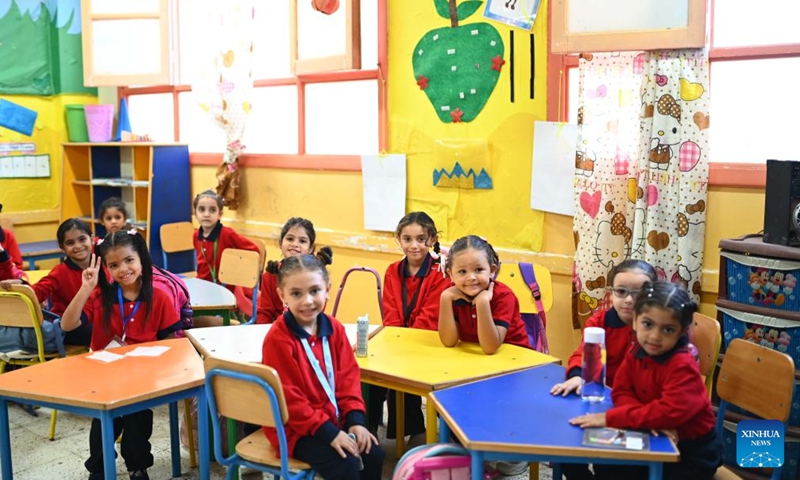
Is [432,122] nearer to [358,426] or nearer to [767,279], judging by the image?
[767,279]

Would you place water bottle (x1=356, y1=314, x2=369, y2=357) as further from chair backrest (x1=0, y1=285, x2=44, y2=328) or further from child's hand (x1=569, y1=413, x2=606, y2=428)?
chair backrest (x1=0, y1=285, x2=44, y2=328)

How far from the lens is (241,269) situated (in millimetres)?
4559

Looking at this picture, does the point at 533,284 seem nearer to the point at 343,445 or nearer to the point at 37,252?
the point at 343,445

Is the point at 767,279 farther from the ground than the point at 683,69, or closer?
closer

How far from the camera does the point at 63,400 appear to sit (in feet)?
8.57

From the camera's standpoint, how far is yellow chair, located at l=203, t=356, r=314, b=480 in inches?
93.2

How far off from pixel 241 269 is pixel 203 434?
1831 mm

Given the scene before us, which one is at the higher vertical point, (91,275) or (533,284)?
(91,275)

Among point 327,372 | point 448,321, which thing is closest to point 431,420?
point 327,372

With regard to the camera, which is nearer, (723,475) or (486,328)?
Answer: (723,475)

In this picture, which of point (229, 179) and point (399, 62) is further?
point (229, 179)

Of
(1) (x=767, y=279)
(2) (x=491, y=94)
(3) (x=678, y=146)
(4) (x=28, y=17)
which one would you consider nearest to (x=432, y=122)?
(2) (x=491, y=94)

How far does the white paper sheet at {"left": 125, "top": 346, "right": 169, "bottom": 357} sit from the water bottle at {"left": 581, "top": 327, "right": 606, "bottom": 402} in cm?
157

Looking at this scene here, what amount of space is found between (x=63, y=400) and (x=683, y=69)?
2771mm
